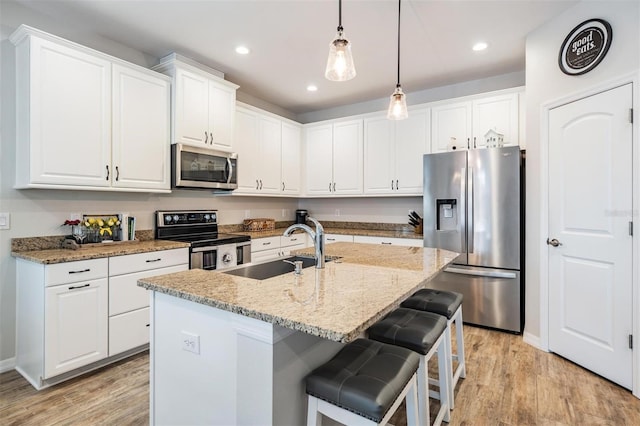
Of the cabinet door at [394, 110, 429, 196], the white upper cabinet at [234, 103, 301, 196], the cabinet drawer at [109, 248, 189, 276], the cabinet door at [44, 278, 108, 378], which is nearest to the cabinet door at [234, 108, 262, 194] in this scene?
the white upper cabinet at [234, 103, 301, 196]

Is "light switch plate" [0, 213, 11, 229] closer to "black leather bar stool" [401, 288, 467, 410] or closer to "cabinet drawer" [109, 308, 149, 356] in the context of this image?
"cabinet drawer" [109, 308, 149, 356]

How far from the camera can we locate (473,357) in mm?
2695

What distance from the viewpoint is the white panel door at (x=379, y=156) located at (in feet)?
14.0

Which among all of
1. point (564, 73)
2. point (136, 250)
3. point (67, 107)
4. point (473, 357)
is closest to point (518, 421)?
point (473, 357)

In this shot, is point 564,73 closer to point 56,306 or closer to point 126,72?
point 126,72

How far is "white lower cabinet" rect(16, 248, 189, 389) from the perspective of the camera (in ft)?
7.25

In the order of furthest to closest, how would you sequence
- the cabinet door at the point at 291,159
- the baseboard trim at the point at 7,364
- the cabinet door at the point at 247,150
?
the cabinet door at the point at 291,159 → the cabinet door at the point at 247,150 → the baseboard trim at the point at 7,364

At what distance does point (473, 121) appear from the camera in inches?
145

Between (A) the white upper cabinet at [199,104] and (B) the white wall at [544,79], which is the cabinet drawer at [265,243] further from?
(B) the white wall at [544,79]

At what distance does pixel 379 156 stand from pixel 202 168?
7.40 ft

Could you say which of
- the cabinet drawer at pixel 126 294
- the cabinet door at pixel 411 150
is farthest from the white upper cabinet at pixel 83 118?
the cabinet door at pixel 411 150

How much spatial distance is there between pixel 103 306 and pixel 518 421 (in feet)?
9.45

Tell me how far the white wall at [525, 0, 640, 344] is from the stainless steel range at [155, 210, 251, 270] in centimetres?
286

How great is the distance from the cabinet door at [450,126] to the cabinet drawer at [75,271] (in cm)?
355
